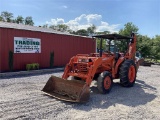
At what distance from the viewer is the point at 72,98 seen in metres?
6.33

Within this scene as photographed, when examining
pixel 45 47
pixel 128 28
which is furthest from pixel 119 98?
pixel 128 28

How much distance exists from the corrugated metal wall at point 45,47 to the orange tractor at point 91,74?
6.26 m

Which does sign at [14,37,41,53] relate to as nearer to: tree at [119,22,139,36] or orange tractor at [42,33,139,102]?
orange tractor at [42,33,139,102]

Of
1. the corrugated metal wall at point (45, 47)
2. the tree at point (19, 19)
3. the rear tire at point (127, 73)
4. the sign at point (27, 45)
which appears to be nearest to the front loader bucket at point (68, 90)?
the rear tire at point (127, 73)

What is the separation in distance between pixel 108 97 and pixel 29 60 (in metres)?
8.21

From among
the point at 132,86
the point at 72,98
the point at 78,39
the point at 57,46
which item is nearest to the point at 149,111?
the point at 72,98

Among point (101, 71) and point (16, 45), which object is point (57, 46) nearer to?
point (16, 45)

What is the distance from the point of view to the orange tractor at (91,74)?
21.4 feet

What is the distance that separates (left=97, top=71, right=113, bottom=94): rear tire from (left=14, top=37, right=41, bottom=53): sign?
25.1ft

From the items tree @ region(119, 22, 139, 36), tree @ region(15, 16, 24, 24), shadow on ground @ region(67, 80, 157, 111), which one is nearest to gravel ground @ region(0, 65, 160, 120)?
shadow on ground @ region(67, 80, 157, 111)

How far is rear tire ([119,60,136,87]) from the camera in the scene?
8141 millimetres

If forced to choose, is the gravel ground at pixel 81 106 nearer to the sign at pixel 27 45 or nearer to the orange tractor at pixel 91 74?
the orange tractor at pixel 91 74

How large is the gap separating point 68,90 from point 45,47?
8.74 metres

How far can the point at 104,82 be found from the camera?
23.6 feet
